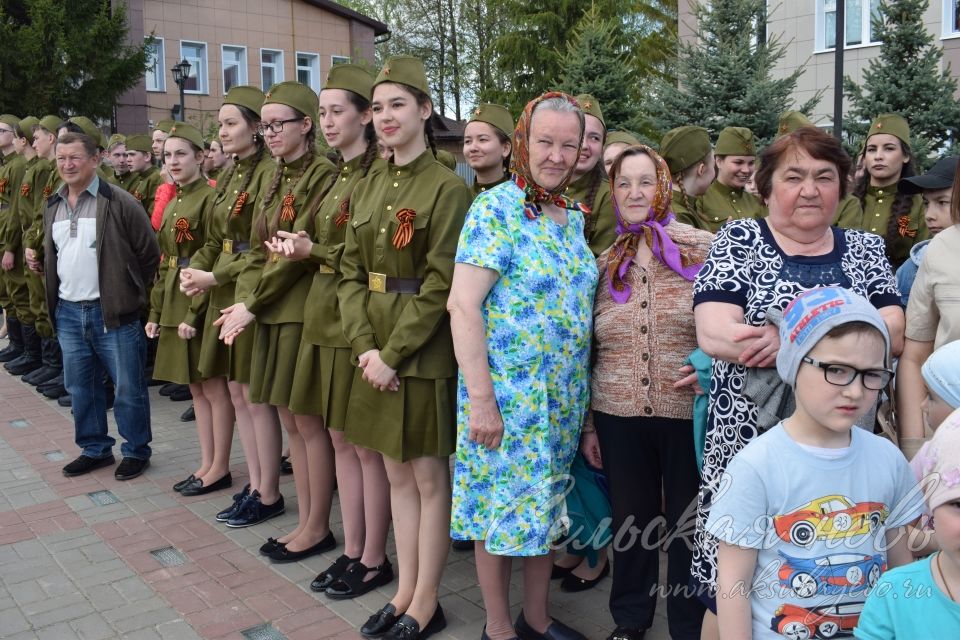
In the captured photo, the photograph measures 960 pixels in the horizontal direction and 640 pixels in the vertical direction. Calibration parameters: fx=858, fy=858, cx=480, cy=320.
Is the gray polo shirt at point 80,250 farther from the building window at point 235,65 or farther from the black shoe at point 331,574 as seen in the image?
the building window at point 235,65

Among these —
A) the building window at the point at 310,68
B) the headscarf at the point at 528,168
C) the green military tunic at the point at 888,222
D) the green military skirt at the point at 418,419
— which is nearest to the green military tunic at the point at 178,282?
the green military skirt at the point at 418,419

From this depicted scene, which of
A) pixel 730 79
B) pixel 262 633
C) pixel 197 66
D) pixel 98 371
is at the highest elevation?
pixel 197 66

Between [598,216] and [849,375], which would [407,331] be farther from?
[849,375]

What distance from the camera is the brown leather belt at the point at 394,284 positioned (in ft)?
11.8

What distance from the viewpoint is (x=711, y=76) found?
1138cm

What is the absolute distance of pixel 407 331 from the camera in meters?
3.44

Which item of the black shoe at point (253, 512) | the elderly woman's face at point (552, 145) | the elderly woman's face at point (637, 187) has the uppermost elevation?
the elderly woman's face at point (552, 145)

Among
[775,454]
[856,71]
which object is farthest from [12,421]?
[856,71]

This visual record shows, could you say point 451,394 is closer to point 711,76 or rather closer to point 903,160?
point 903,160

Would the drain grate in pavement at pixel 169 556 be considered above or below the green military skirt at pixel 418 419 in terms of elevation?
below

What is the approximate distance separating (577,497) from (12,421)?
6116 millimetres

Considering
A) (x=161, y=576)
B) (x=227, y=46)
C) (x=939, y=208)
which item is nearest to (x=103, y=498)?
(x=161, y=576)

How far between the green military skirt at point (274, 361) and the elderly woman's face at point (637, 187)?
1.94 m

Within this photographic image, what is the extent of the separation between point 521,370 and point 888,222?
4.00 m
